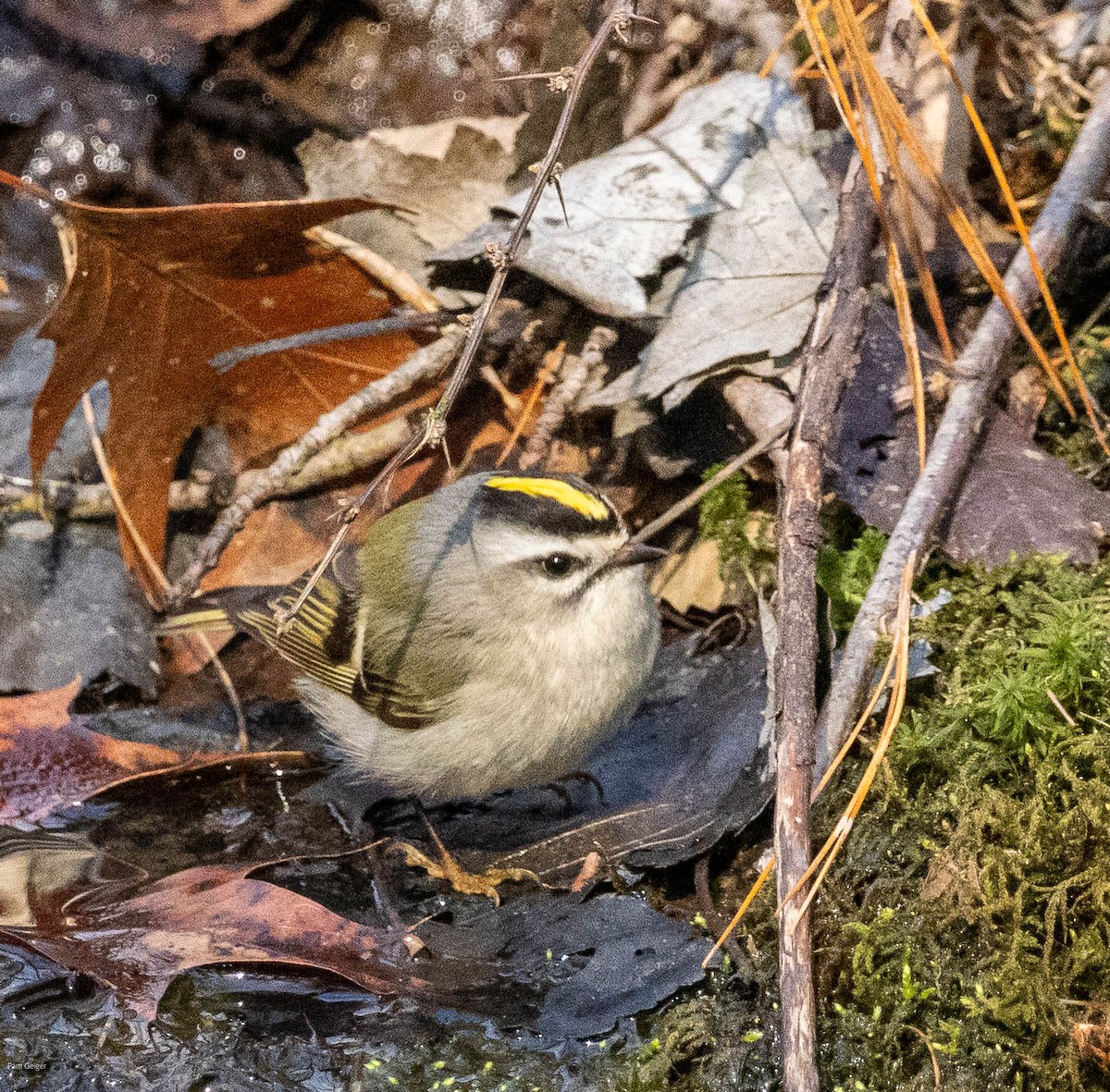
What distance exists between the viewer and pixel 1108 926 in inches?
87.0

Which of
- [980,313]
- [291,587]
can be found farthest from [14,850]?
[980,313]

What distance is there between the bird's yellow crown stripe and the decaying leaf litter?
0.48 metres

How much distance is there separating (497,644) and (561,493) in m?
0.42

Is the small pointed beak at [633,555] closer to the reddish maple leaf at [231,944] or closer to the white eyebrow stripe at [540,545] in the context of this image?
the white eyebrow stripe at [540,545]

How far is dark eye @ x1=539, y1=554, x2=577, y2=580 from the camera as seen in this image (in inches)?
120

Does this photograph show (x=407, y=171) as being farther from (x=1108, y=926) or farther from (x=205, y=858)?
(x=1108, y=926)

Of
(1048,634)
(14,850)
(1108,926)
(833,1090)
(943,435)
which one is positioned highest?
(943,435)

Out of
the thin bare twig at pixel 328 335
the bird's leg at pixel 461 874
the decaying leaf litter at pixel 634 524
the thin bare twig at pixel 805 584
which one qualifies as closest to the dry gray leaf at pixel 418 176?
the decaying leaf litter at pixel 634 524

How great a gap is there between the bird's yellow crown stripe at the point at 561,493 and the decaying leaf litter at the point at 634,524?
48 cm

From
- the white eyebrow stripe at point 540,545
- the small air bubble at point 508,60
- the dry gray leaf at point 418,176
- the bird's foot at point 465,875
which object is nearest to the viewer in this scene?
the bird's foot at point 465,875

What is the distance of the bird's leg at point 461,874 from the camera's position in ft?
9.55

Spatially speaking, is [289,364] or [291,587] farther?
[289,364]

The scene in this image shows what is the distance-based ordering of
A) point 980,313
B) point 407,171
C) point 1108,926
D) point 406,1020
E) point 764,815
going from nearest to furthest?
point 1108,926 < point 406,1020 < point 764,815 < point 980,313 < point 407,171

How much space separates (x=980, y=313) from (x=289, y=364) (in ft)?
6.91
